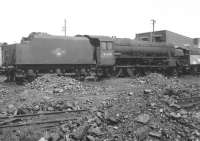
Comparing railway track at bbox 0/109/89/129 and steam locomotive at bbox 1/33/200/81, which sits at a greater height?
steam locomotive at bbox 1/33/200/81

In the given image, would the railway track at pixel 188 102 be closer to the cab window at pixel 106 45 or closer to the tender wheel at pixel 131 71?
the cab window at pixel 106 45

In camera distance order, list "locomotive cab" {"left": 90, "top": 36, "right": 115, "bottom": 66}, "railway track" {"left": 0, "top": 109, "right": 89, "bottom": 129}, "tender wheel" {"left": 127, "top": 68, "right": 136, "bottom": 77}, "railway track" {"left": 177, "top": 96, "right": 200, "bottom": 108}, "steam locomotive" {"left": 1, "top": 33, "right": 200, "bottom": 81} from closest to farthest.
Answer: "railway track" {"left": 0, "top": 109, "right": 89, "bottom": 129}
"railway track" {"left": 177, "top": 96, "right": 200, "bottom": 108}
"steam locomotive" {"left": 1, "top": 33, "right": 200, "bottom": 81}
"locomotive cab" {"left": 90, "top": 36, "right": 115, "bottom": 66}
"tender wheel" {"left": 127, "top": 68, "right": 136, "bottom": 77}

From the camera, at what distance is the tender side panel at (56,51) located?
57.3 feet

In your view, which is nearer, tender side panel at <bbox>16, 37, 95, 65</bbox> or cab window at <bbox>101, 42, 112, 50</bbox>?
tender side panel at <bbox>16, 37, 95, 65</bbox>

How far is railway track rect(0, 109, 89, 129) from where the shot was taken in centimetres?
843

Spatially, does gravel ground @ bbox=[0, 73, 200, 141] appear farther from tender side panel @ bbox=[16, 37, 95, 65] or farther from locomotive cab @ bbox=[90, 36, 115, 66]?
locomotive cab @ bbox=[90, 36, 115, 66]

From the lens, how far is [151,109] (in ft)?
30.2

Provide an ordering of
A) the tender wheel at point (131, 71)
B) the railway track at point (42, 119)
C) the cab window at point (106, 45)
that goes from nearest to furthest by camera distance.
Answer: the railway track at point (42, 119) < the cab window at point (106, 45) < the tender wheel at point (131, 71)

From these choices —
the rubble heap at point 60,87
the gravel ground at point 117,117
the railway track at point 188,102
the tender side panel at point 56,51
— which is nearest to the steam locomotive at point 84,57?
the tender side panel at point 56,51

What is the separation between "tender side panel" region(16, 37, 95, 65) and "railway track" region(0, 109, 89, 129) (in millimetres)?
8674

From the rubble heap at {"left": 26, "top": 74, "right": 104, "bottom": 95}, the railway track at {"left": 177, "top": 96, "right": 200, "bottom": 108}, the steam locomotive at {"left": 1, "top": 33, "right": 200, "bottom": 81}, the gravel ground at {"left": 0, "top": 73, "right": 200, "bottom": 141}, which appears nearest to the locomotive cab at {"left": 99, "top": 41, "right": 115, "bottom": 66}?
the steam locomotive at {"left": 1, "top": 33, "right": 200, "bottom": 81}

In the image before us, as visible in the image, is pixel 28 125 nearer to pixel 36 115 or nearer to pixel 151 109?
pixel 36 115

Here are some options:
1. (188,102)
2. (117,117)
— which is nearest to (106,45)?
(188,102)

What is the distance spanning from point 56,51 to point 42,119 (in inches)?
390
